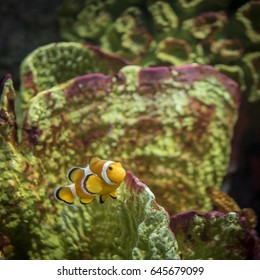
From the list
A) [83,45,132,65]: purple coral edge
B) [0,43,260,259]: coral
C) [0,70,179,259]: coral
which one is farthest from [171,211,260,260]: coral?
[83,45,132,65]: purple coral edge

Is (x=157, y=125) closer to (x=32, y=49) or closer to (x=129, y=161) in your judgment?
(x=129, y=161)

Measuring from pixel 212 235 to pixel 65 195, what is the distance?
402 mm

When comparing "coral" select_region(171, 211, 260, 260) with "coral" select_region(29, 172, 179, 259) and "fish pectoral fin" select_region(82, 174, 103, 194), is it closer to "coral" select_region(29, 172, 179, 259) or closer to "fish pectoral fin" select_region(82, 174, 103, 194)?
"coral" select_region(29, 172, 179, 259)

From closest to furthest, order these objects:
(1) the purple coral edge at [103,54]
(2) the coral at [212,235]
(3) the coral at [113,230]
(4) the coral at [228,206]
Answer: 1. (3) the coral at [113,230]
2. (2) the coral at [212,235]
3. (4) the coral at [228,206]
4. (1) the purple coral edge at [103,54]

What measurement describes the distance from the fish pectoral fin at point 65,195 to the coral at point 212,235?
0.28 meters

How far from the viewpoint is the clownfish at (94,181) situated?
3.71 feet

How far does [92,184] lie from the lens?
1.14 meters

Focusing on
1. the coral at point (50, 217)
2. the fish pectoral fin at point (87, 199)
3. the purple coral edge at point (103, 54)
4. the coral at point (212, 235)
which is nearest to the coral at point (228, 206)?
the coral at point (212, 235)

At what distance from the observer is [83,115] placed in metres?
1.40

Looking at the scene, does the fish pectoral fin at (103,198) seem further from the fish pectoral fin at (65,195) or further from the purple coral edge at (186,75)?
the purple coral edge at (186,75)

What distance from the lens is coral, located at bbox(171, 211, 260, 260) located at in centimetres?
120

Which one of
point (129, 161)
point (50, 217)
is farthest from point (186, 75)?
point (50, 217)

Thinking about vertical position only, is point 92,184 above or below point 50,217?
above
